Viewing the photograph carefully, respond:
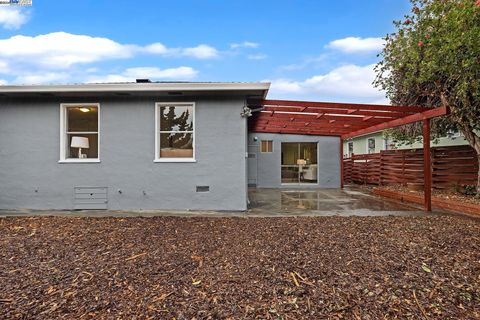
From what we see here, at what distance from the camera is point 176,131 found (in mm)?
6828

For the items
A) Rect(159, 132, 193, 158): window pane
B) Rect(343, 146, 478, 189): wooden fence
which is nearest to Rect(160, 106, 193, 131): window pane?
Rect(159, 132, 193, 158): window pane

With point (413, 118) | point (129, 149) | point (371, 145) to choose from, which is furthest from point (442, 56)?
point (371, 145)

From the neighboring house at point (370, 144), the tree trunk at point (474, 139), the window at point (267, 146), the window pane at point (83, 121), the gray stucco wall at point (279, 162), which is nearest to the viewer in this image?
the window pane at point (83, 121)

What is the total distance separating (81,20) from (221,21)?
6253mm

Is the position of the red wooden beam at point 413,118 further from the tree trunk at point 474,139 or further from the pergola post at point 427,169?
the tree trunk at point 474,139

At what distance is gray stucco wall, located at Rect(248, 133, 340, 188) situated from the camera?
13.1 meters

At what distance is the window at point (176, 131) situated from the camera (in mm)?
6832

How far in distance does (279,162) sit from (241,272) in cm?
1042

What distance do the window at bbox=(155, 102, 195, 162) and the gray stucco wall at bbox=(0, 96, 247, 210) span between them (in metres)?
0.21

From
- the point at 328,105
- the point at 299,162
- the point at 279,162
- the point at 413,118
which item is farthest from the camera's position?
the point at 299,162

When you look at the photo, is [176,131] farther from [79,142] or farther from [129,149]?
[79,142]

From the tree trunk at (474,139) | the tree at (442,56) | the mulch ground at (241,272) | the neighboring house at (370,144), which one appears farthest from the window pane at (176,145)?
the neighboring house at (370,144)

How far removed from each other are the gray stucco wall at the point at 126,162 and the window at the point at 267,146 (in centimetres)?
662

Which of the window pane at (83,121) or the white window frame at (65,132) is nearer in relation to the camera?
the white window frame at (65,132)
